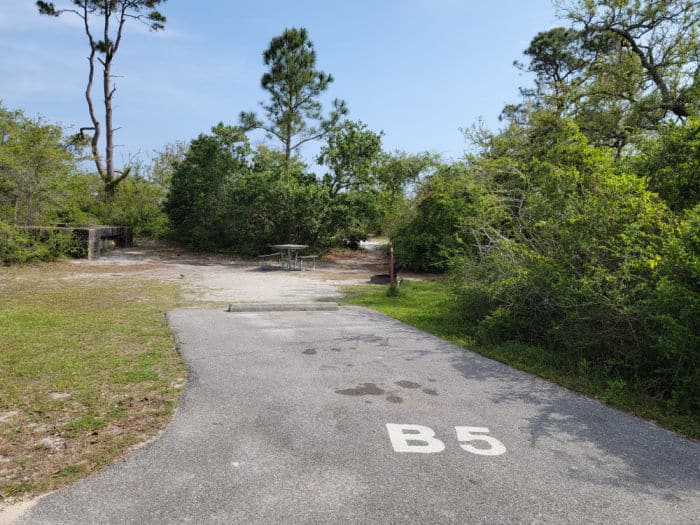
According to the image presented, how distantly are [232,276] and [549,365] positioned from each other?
954cm

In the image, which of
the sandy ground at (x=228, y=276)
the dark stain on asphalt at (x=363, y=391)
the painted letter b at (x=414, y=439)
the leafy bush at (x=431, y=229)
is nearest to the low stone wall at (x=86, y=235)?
the sandy ground at (x=228, y=276)

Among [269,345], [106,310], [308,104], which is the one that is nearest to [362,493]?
[269,345]

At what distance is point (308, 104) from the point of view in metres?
22.2

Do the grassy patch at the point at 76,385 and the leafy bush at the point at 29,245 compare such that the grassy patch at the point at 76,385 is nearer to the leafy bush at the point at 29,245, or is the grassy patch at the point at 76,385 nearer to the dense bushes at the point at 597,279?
the dense bushes at the point at 597,279

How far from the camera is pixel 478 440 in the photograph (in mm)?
2793

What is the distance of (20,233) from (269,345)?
11283 millimetres

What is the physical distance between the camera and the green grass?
10.8ft

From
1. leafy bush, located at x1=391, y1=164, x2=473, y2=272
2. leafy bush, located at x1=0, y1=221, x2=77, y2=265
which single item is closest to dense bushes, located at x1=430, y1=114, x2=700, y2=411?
leafy bush, located at x1=391, y1=164, x2=473, y2=272

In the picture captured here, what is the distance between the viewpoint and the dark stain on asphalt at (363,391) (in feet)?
11.7

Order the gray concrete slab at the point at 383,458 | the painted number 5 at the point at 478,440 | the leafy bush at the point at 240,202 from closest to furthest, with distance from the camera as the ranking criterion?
the gray concrete slab at the point at 383,458
the painted number 5 at the point at 478,440
the leafy bush at the point at 240,202

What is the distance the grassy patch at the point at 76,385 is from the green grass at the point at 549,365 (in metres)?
3.26

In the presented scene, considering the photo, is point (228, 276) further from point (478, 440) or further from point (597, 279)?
point (478, 440)

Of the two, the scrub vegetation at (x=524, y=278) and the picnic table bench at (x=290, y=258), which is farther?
the picnic table bench at (x=290, y=258)

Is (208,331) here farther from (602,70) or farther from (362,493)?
(602,70)
